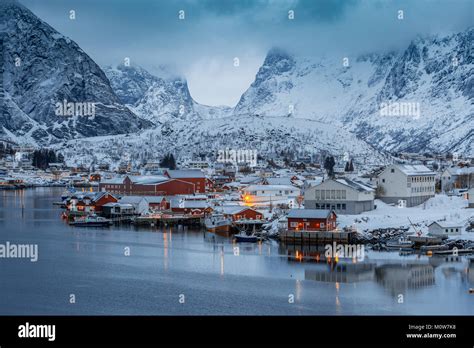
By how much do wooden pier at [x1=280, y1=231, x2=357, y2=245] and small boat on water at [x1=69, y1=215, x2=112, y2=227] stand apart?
1510 cm

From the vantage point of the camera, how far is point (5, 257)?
109ft

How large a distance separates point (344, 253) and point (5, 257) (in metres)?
14.8

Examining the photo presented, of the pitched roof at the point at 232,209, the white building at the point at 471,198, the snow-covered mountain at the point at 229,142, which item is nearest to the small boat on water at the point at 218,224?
the pitched roof at the point at 232,209

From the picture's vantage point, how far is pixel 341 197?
40.8 meters

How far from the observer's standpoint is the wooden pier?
1435 inches

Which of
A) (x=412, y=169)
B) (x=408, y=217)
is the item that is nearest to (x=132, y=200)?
(x=412, y=169)

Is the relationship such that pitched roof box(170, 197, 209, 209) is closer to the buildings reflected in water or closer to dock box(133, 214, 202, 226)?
dock box(133, 214, 202, 226)

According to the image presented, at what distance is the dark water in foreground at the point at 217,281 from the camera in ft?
78.2

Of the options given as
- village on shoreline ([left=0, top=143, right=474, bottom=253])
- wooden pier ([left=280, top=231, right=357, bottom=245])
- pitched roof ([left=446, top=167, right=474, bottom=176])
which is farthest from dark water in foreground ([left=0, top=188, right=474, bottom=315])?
pitched roof ([left=446, top=167, right=474, bottom=176])

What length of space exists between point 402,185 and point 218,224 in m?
10.6

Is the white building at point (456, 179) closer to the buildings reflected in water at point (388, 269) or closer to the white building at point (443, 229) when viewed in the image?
the white building at point (443, 229)
